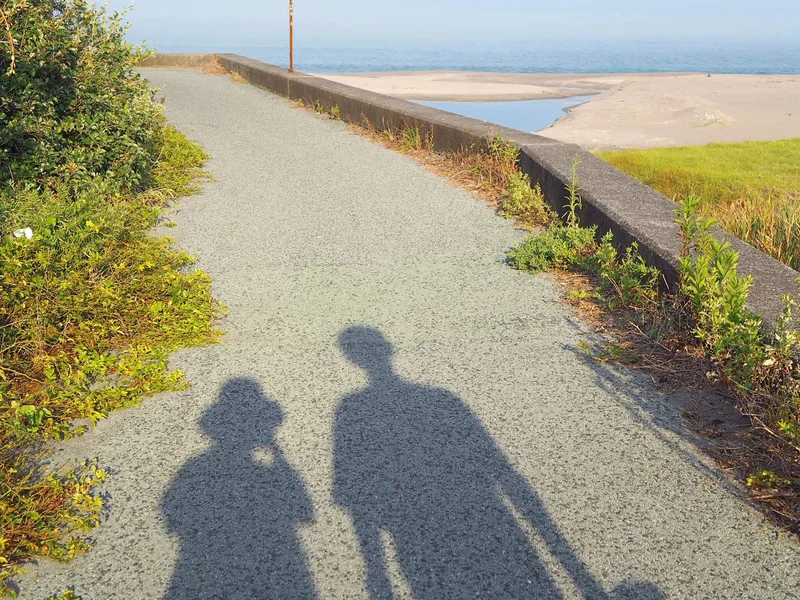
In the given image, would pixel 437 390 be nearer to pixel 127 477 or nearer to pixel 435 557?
pixel 435 557

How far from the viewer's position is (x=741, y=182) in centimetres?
1118

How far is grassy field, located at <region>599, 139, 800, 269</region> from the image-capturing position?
241 inches

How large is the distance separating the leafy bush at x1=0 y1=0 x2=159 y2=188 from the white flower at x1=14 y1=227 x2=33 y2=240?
169 centimetres

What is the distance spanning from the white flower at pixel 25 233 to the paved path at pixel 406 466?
1067mm

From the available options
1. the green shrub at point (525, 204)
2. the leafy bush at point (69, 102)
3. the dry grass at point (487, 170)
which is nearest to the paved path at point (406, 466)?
the green shrub at point (525, 204)

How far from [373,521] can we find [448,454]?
1.75 feet

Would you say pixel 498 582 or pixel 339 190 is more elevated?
pixel 339 190

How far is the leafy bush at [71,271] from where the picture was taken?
9.55 ft

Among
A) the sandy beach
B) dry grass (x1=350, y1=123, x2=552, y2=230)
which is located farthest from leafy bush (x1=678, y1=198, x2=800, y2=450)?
the sandy beach

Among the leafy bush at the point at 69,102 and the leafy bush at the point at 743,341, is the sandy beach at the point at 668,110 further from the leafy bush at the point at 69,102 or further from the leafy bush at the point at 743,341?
the leafy bush at the point at 743,341

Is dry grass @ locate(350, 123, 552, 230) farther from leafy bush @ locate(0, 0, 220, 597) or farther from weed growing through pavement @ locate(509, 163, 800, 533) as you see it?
leafy bush @ locate(0, 0, 220, 597)

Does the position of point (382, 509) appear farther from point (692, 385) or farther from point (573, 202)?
point (573, 202)

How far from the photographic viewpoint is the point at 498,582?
246 cm

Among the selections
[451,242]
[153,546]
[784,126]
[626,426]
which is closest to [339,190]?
[451,242]
